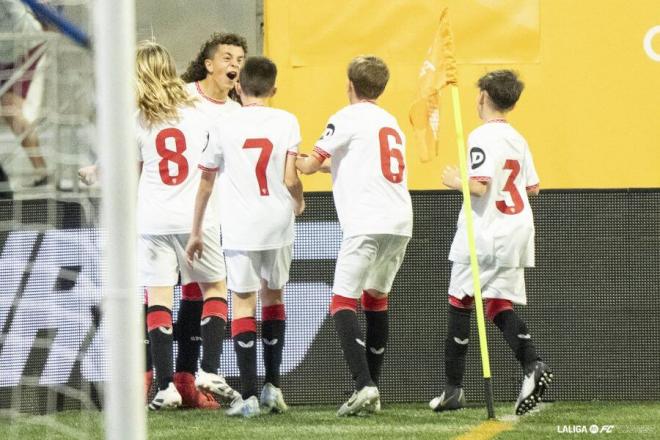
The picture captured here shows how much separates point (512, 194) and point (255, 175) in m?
1.25

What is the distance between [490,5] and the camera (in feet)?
31.0

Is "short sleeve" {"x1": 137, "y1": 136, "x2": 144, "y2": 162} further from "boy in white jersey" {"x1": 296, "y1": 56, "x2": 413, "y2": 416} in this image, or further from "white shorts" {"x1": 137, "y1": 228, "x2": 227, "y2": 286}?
"boy in white jersey" {"x1": 296, "y1": 56, "x2": 413, "y2": 416}

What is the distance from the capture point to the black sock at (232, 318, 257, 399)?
650 cm

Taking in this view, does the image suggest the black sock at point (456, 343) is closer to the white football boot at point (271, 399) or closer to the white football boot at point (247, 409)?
the white football boot at point (271, 399)

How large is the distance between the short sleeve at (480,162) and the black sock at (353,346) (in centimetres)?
89

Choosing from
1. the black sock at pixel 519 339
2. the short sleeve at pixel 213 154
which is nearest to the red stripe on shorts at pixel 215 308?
the short sleeve at pixel 213 154

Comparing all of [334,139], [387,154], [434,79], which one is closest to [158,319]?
[334,139]

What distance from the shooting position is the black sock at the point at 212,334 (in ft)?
22.1

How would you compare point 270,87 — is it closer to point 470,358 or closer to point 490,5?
point 470,358

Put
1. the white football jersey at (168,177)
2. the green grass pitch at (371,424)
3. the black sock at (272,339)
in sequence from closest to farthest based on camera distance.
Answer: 1. the green grass pitch at (371,424)
2. the black sock at (272,339)
3. the white football jersey at (168,177)

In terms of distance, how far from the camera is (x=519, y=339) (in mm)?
6543

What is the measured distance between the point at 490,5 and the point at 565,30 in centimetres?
56

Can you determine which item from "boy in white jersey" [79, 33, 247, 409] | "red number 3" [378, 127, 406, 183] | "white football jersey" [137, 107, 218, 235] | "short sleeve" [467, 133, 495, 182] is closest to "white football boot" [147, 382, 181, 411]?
"boy in white jersey" [79, 33, 247, 409]

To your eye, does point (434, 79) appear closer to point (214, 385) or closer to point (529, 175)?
point (529, 175)
